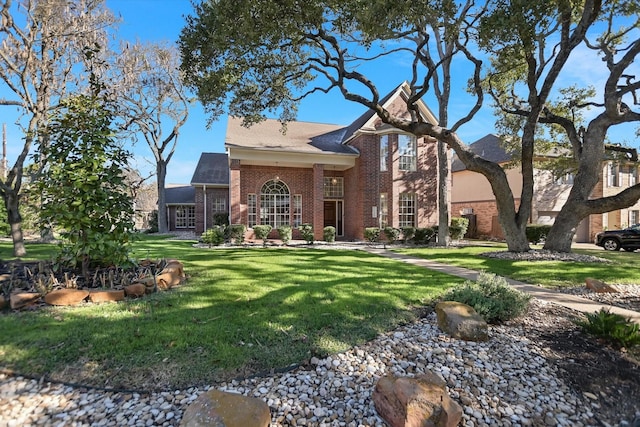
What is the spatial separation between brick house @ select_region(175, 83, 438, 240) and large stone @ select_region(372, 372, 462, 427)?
46.3 ft

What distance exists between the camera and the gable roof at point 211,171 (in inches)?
849

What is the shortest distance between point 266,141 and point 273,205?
3567 mm

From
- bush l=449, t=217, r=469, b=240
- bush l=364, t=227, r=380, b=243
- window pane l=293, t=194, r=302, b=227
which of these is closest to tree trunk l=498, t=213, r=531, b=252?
bush l=449, t=217, r=469, b=240

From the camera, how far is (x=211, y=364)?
3.07 metres

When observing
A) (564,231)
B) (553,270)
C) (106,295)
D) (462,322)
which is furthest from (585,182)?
(106,295)

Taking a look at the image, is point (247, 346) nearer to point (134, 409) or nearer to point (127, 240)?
point (134, 409)

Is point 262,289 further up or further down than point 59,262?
further down

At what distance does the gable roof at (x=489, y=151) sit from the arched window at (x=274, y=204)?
43.7ft

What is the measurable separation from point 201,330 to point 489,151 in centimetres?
2557

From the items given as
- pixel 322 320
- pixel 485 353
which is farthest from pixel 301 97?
pixel 485 353

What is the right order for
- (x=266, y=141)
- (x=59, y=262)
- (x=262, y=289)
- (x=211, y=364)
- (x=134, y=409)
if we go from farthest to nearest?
1. (x=266, y=141)
2. (x=262, y=289)
3. (x=59, y=262)
4. (x=211, y=364)
5. (x=134, y=409)

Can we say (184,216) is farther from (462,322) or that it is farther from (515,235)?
(462,322)

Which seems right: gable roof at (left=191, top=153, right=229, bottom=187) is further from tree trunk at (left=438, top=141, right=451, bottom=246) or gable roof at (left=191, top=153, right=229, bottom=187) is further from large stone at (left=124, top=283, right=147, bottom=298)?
large stone at (left=124, top=283, right=147, bottom=298)

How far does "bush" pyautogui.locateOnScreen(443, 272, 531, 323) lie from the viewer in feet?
14.6
